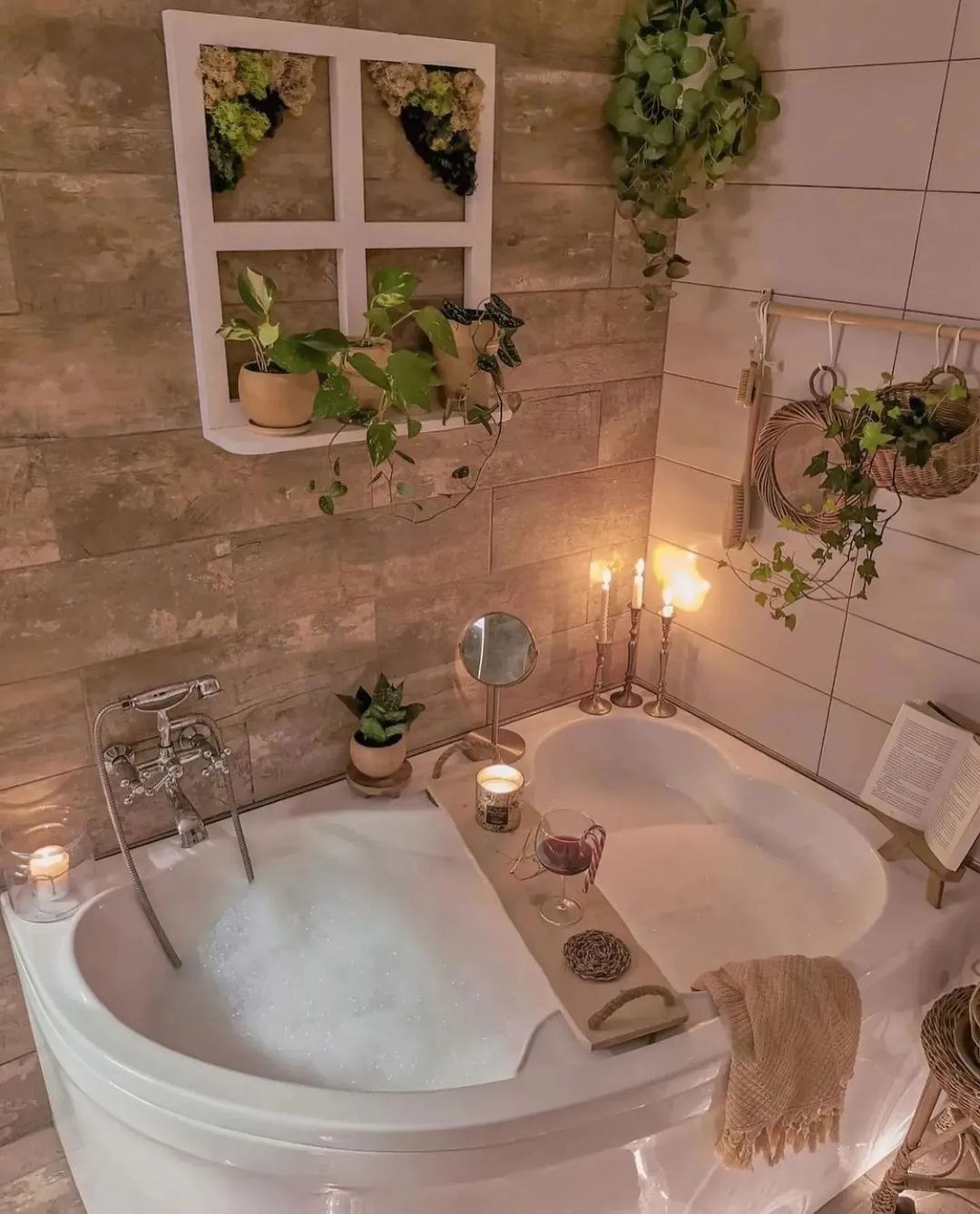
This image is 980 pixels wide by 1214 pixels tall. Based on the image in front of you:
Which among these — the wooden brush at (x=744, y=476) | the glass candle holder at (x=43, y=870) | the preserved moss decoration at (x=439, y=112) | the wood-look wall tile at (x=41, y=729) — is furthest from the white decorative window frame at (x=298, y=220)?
the glass candle holder at (x=43, y=870)

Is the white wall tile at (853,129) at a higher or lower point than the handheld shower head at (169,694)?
higher

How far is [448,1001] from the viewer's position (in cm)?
175

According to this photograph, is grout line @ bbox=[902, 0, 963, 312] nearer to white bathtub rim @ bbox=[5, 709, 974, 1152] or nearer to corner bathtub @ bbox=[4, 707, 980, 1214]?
corner bathtub @ bbox=[4, 707, 980, 1214]

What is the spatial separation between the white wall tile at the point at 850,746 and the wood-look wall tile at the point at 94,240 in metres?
1.52

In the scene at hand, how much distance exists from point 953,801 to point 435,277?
137 cm

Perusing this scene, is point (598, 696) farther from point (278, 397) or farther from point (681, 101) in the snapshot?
point (681, 101)

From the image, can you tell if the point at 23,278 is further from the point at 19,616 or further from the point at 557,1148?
the point at 557,1148

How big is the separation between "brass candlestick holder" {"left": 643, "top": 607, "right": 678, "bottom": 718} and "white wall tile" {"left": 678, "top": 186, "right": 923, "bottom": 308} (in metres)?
0.76

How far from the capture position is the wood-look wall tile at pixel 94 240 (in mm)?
1466

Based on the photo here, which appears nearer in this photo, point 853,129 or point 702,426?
point 853,129

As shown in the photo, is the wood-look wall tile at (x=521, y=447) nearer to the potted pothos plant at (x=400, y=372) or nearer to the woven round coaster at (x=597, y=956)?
the potted pothos plant at (x=400, y=372)

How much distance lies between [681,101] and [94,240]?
1.08 m

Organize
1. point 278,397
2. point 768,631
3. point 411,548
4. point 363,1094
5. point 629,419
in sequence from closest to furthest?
point 363,1094 → point 278,397 → point 411,548 → point 768,631 → point 629,419

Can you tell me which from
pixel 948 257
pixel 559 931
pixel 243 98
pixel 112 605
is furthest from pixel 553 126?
pixel 559 931
